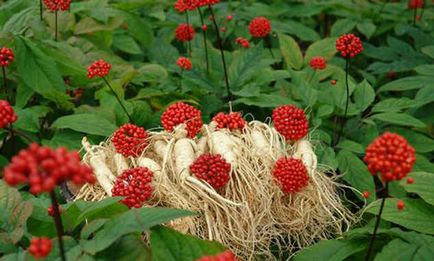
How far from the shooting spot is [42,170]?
3.59 ft

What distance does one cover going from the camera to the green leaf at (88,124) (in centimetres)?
238

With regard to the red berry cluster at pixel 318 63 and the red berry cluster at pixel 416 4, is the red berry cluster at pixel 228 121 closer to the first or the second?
the red berry cluster at pixel 318 63

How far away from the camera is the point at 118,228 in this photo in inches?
61.4

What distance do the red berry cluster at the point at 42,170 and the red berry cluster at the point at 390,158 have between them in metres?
0.70

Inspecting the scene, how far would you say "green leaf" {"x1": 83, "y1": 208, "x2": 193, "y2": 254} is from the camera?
4.91 ft

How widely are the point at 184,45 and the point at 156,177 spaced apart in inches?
68.1

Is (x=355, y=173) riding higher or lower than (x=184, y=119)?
lower

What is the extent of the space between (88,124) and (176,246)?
94cm

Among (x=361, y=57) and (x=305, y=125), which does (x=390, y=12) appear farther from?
(x=305, y=125)

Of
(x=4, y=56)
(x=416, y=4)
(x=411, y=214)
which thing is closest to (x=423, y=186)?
(x=411, y=214)

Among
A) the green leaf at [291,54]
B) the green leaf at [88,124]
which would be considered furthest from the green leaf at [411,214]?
the green leaf at [291,54]

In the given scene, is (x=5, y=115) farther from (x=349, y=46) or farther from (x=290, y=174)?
(x=349, y=46)

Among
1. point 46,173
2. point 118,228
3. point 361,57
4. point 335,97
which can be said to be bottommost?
point 361,57

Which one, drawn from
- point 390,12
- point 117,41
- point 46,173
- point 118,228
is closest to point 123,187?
point 118,228
